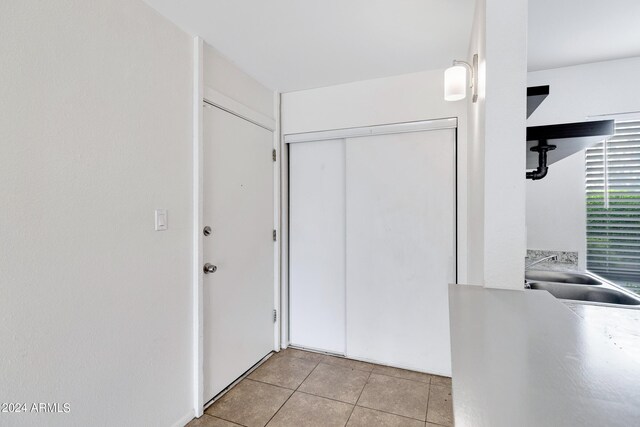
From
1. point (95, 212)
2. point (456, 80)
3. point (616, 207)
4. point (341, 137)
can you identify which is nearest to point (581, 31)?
point (456, 80)

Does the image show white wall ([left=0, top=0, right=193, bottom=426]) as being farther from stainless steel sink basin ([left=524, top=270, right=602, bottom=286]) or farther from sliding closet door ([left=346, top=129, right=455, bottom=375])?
stainless steel sink basin ([left=524, top=270, right=602, bottom=286])

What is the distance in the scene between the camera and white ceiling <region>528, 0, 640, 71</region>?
5.59ft

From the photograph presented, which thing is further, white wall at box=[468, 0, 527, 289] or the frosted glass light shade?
the frosted glass light shade

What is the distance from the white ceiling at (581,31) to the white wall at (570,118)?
0.09m

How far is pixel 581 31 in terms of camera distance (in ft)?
6.26

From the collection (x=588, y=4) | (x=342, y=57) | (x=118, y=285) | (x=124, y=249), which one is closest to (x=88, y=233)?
(x=124, y=249)

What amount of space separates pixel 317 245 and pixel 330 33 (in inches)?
65.9

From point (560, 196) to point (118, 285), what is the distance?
9.71 ft

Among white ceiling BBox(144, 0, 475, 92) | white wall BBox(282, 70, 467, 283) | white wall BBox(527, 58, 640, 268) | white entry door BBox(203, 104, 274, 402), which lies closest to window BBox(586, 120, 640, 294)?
white wall BBox(527, 58, 640, 268)

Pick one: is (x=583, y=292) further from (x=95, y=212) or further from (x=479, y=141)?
(x=95, y=212)

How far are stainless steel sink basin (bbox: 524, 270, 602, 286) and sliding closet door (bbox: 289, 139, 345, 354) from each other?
1.38m

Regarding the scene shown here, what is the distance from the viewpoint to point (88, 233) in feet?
4.37

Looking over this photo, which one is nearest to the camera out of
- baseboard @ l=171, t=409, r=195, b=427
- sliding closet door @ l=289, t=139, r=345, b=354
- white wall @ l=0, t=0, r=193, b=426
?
white wall @ l=0, t=0, r=193, b=426

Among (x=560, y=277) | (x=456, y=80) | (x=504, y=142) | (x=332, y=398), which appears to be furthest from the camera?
(x=332, y=398)
